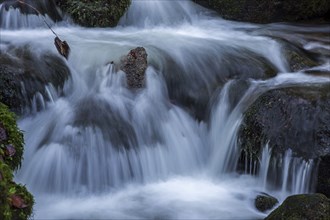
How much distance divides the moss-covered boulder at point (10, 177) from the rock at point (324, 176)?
11.7 ft

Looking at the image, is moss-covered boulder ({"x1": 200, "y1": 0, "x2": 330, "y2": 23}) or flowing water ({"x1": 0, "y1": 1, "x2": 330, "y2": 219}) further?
moss-covered boulder ({"x1": 200, "y1": 0, "x2": 330, "y2": 23})

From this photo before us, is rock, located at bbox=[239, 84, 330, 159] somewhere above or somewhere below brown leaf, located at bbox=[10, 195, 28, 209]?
above

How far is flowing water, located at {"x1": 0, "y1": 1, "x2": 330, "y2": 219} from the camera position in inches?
234

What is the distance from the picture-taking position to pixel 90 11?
8.76 m

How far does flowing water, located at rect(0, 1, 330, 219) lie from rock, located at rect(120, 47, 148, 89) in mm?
117

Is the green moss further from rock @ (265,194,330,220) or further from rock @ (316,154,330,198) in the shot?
rock @ (316,154,330,198)

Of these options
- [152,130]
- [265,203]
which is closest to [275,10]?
[152,130]

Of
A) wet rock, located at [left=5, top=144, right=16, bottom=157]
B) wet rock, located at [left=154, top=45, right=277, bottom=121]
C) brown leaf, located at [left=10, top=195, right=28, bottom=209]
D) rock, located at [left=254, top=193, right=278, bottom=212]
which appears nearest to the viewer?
brown leaf, located at [left=10, top=195, right=28, bottom=209]

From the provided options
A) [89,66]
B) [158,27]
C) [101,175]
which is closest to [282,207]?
[101,175]

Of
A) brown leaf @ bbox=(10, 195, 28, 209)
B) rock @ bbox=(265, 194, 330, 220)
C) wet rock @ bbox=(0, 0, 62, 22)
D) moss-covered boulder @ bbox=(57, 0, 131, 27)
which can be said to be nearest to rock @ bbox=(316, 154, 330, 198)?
rock @ bbox=(265, 194, 330, 220)

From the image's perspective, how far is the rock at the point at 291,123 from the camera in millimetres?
6000

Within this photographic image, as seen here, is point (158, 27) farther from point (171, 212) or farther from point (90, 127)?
point (171, 212)

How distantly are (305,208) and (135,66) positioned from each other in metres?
3.54

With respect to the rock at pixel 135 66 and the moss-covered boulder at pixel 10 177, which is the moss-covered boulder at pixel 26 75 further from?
the moss-covered boulder at pixel 10 177
